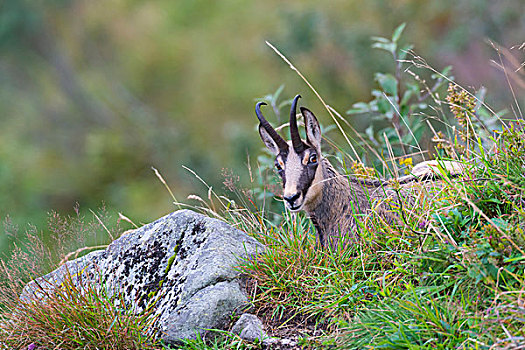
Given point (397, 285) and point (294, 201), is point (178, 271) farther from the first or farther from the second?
point (397, 285)

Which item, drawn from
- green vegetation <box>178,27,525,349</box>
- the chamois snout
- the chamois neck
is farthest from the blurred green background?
green vegetation <box>178,27,525,349</box>

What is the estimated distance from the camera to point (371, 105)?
6.75 m

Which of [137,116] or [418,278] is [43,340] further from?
[137,116]

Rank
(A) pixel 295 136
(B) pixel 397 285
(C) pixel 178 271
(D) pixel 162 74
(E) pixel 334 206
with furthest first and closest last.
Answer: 1. (D) pixel 162 74
2. (E) pixel 334 206
3. (A) pixel 295 136
4. (C) pixel 178 271
5. (B) pixel 397 285

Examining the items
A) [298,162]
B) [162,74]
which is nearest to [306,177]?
[298,162]

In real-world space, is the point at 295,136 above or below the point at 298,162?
above

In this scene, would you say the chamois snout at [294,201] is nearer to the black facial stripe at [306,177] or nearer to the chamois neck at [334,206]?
the black facial stripe at [306,177]

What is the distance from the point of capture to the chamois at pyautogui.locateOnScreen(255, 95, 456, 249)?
485cm

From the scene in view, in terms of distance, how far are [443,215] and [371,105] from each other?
8.78ft

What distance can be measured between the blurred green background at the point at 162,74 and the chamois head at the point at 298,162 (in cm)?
718

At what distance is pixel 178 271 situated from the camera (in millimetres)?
4766

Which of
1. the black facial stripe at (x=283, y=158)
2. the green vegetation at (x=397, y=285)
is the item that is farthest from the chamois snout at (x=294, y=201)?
the green vegetation at (x=397, y=285)

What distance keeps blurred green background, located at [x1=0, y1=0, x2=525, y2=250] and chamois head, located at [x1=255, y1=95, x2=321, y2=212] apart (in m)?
7.18

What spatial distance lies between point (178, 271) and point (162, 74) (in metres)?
15.4
